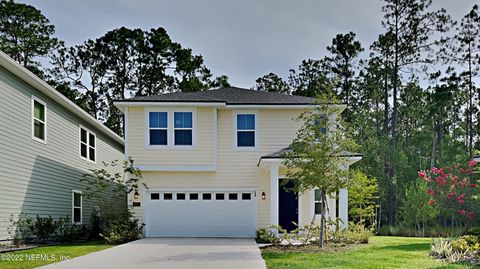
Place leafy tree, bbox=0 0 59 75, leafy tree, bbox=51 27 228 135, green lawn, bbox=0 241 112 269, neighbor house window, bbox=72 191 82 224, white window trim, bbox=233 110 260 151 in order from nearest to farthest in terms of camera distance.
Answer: green lawn, bbox=0 241 112 269 → white window trim, bbox=233 110 260 151 → neighbor house window, bbox=72 191 82 224 → leafy tree, bbox=0 0 59 75 → leafy tree, bbox=51 27 228 135

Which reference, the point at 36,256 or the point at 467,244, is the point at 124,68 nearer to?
the point at 36,256

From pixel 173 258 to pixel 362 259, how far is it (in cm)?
396

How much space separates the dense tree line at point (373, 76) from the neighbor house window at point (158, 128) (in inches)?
263

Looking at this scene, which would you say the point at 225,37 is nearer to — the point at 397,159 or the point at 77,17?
the point at 77,17

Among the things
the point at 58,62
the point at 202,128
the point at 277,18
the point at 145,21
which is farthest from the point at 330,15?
the point at 58,62

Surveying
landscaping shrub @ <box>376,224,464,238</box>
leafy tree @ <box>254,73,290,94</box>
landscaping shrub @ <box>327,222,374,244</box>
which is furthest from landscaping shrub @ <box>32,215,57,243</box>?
leafy tree @ <box>254,73,290,94</box>

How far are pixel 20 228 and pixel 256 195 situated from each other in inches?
301

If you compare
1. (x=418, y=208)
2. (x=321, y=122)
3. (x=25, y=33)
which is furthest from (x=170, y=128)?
(x=25, y=33)

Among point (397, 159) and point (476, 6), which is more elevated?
point (476, 6)

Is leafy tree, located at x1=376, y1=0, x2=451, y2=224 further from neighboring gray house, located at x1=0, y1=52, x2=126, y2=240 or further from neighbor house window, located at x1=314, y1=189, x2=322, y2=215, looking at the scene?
neighboring gray house, located at x1=0, y1=52, x2=126, y2=240

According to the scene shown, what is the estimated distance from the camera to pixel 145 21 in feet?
106

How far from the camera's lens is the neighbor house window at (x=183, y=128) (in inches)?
692

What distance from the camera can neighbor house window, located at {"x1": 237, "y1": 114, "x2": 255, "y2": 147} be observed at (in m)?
17.9

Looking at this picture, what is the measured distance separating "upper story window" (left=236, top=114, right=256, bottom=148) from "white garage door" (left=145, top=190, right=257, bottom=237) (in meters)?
1.75
